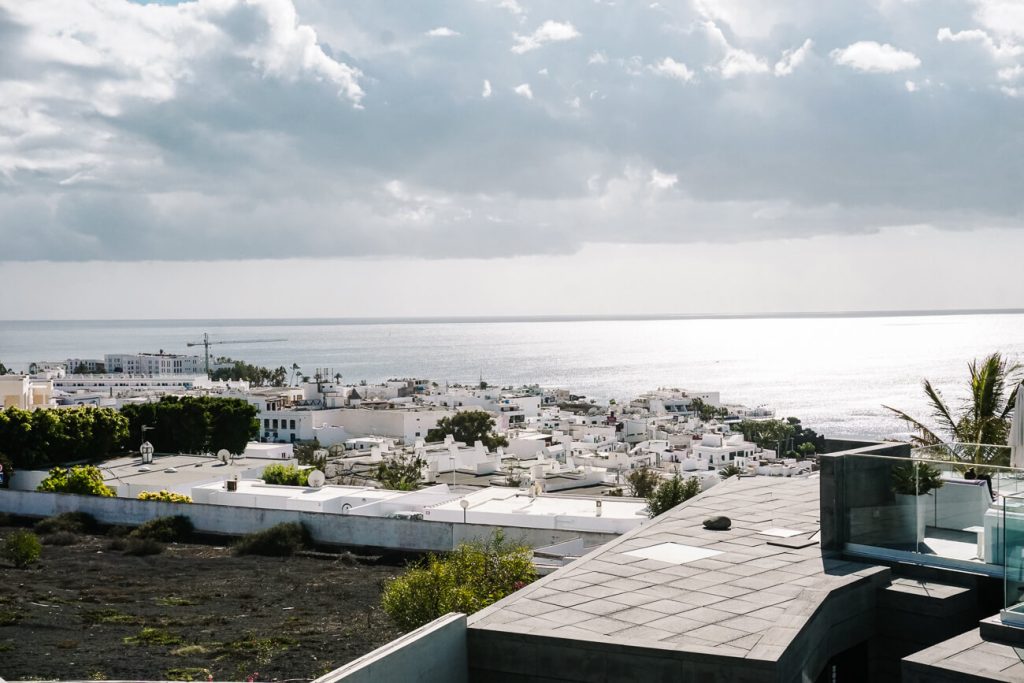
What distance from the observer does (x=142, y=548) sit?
2214 cm

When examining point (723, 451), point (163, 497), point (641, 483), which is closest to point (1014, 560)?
point (163, 497)

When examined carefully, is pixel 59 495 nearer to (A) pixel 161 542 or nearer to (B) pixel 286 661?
(A) pixel 161 542

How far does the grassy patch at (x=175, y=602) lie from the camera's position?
663 inches

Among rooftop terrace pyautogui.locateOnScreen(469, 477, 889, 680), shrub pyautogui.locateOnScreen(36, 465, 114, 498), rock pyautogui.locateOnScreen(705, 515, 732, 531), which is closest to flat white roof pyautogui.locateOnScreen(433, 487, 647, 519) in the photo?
shrub pyautogui.locateOnScreen(36, 465, 114, 498)

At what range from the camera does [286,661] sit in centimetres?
1304

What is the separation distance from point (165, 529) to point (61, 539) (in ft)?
8.15

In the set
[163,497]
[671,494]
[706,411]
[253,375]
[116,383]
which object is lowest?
[706,411]

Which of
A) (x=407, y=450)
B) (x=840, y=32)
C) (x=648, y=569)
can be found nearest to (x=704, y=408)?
(x=407, y=450)

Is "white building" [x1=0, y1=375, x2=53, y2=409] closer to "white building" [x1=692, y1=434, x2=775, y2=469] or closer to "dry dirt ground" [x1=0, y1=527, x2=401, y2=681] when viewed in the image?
"dry dirt ground" [x1=0, y1=527, x2=401, y2=681]

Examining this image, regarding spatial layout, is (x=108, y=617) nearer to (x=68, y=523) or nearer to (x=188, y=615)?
(x=188, y=615)

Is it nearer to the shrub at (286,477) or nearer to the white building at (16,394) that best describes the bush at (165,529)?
the shrub at (286,477)

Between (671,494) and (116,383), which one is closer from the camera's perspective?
(671,494)

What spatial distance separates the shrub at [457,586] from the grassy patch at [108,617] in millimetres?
6080

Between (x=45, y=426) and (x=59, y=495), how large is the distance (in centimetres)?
808
